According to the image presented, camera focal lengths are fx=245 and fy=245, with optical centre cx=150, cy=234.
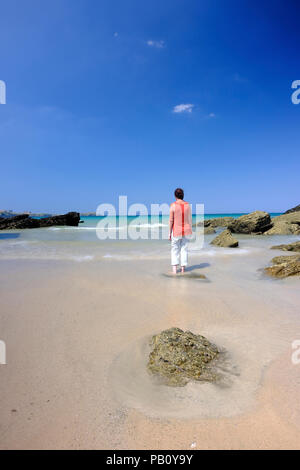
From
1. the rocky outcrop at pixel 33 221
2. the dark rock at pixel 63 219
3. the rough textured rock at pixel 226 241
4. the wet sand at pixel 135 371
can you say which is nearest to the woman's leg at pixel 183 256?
the wet sand at pixel 135 371

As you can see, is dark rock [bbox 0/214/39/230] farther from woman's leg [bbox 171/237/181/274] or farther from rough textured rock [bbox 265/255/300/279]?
rough textured rock [bbox 265/255/300/279]

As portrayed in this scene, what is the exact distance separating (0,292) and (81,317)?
1843 mm

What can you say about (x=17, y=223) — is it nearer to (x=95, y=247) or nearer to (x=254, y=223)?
(x=95, y=247)

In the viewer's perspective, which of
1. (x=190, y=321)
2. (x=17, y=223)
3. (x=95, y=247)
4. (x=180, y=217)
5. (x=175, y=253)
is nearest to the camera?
(x=190, y=321)

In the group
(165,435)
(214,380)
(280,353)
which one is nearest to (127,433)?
(165,435)

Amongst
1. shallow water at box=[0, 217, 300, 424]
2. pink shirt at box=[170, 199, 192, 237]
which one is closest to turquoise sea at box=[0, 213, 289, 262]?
shallow water at box=[0, 217, 300, 424]

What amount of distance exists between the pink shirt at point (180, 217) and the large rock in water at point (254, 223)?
42.5 feet

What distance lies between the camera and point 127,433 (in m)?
1.38

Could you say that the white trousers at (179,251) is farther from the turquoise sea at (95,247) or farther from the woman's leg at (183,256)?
the turquoise sea at (95,247)

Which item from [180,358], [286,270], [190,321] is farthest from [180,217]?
[180,358]

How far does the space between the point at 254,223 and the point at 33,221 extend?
24.1 m

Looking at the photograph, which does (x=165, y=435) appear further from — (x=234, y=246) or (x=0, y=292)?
(x=234, y=246)

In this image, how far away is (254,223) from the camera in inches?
677

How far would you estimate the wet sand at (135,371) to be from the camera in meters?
1.38
